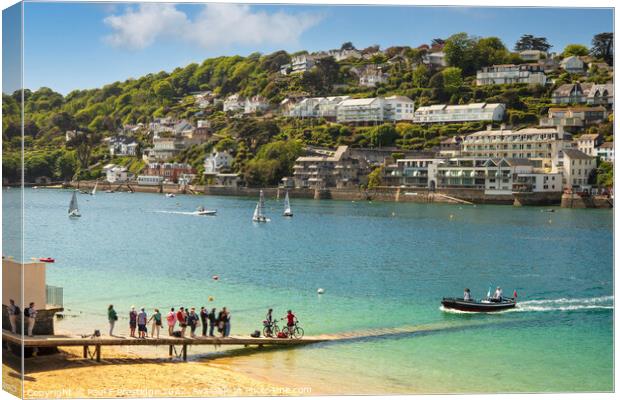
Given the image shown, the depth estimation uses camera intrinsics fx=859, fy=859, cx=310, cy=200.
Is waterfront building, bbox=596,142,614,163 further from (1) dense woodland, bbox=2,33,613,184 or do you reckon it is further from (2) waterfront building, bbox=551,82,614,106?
(2) waterfront building, bbox=551,82,614,106

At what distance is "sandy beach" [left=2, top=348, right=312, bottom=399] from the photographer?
8.66 metres

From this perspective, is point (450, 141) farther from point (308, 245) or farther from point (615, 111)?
point (615, 111)

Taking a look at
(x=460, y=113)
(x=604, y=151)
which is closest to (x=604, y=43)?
(x=604, y=151)

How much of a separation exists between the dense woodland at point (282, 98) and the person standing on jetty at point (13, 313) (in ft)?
111

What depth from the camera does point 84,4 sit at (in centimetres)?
1001

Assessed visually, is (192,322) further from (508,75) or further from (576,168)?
(508,75)

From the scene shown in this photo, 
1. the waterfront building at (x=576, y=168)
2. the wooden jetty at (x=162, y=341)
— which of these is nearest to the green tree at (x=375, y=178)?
the waterfront building at (x=576, y=168)

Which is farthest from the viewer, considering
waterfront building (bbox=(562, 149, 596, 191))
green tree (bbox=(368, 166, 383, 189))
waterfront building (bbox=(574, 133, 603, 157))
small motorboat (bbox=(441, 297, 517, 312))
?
green tree (bbox=(368, 166, 383, 189))

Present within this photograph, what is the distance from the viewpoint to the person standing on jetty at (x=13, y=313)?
28.9 feet

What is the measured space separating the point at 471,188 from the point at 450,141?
560 centimetres

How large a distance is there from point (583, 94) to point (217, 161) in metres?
26.4

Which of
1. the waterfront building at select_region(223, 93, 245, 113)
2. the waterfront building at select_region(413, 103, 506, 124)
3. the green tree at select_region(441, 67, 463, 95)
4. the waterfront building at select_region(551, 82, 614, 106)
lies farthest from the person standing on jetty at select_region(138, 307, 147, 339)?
the waterfront building at select_region(413, 103, 506, 124)

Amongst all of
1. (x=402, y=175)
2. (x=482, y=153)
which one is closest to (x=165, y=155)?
(x=402, y=175)

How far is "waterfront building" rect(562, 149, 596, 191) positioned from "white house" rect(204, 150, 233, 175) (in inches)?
958
